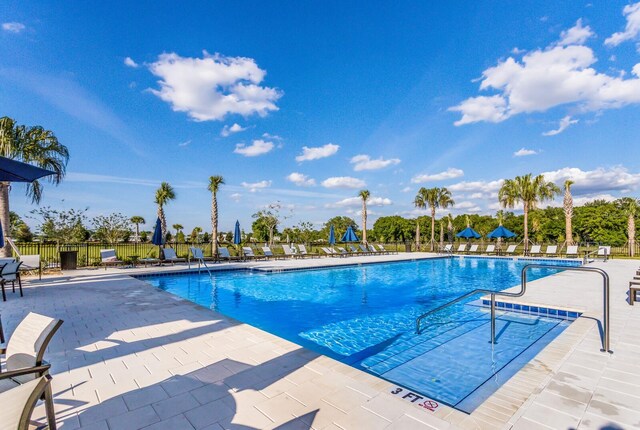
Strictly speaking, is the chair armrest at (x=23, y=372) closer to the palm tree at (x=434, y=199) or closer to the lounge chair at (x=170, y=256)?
the lounge chair at (x=170, y=256)

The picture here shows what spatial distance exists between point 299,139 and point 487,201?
17.2 meters

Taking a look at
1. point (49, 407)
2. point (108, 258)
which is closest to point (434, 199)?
point (108, 258)

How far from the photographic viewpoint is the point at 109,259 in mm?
12320

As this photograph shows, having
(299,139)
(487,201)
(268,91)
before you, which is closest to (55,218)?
(268,91)

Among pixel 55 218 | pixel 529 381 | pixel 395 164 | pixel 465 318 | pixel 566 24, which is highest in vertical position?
pixel 566 24

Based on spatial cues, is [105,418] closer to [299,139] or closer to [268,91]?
[268,91]

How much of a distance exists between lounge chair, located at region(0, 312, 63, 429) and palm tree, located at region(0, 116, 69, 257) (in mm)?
9154

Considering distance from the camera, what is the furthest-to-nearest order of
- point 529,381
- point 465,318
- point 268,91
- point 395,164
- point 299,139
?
point 395,164
point 299,139
point 268,91
point 465,318
point 529,381

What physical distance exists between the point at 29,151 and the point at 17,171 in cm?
746

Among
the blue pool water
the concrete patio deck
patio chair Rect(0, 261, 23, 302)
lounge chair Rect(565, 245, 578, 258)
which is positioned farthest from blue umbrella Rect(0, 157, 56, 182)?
lounge chair Rect(565, 245, 578, 258)

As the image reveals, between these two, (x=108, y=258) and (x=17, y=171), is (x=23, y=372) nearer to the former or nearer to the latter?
(x=17, y=171)

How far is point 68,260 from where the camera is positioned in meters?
11.6

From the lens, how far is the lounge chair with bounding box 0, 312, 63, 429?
6.56 ft

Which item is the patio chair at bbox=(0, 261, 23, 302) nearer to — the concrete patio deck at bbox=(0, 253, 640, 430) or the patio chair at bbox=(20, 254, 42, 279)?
the patio chair at bbox=(20, 254, 42, 279)
